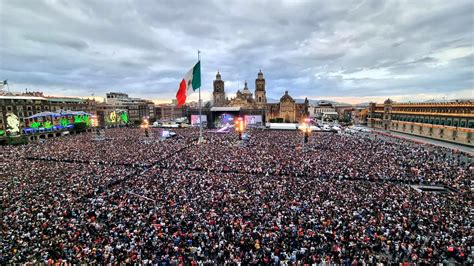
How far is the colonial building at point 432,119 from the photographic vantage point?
131ft

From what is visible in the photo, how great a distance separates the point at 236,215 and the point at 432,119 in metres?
57.0

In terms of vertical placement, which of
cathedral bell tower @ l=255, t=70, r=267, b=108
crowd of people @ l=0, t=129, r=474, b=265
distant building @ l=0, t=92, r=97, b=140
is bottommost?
crowd of people @ l=0, t=129, r=474, b=265

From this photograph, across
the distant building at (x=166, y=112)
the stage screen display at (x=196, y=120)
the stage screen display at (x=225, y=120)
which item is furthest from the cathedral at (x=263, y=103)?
the distant building at (x=166, y=112)

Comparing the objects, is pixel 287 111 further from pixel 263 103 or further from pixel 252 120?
pixel 252 120

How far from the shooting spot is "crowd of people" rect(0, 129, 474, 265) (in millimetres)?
9602

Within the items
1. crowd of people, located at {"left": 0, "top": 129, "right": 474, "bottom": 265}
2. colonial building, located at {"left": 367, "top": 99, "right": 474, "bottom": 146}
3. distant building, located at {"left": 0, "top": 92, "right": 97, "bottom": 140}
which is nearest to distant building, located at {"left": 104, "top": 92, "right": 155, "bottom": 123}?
distant building, located at {"left": 0, "top": 92, "right": 97, "bottom": 140}

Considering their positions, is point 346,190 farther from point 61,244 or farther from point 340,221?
point 61,244

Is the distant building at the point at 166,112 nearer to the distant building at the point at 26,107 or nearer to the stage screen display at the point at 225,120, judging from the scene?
the distant building at the point at 26,107

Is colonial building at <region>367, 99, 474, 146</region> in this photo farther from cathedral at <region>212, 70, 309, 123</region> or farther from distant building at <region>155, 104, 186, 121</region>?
distant building at <region>155, 104, 186, 121</region>

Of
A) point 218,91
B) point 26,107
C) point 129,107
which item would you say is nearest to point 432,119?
point 218,91

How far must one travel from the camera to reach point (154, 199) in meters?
14.5

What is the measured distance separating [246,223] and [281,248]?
2.31m

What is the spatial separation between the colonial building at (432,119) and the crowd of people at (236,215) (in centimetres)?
2818

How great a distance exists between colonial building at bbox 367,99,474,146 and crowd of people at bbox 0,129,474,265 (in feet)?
92.5
